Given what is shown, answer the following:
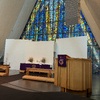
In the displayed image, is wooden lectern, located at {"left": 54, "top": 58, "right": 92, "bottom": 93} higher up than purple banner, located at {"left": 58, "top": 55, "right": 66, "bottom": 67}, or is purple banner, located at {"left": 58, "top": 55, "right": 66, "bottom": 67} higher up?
purple banner, located at {"left": 58, "top": 55, "right": 66, "bottom": 67}

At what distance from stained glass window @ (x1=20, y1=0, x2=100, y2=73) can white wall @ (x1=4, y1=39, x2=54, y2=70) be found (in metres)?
2.68

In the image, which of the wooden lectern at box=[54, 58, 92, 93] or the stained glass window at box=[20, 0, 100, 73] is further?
the stained glass window at box=[20, 0, 100, 73]

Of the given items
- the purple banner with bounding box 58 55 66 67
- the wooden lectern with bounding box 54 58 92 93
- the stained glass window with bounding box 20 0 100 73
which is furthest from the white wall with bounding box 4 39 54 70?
the wooden lectern with bounding box 54 58 92 93

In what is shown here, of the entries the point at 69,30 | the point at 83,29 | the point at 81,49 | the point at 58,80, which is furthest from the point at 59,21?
the point at 58,80

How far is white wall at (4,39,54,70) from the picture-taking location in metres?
10.4

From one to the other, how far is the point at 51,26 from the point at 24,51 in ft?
12.8

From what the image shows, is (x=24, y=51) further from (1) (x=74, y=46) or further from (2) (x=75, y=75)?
(2) (x=75, y=75)

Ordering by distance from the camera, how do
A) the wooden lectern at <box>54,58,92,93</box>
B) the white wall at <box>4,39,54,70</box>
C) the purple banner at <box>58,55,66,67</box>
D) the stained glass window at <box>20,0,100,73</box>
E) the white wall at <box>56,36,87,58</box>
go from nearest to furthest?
the wooden lectern at <box>54,58,92,93</box> < the purple banner at <box>58,55,66,67</box> < the white wall at <box>56,36,87,58</box> < the white wall at <box>4,39,54,70</box> < the stained glass window at <box>20,0,100,73</box>

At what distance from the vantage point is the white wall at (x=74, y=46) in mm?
8906

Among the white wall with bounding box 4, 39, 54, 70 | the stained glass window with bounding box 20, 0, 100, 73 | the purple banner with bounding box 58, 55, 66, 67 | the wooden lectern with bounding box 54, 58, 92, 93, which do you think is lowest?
the wooden lectern with bounding box 54, 58, 92, 93

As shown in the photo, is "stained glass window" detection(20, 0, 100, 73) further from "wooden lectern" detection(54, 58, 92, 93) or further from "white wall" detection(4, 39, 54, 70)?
"wooden lectern" detection(54, 58, 92, 93)

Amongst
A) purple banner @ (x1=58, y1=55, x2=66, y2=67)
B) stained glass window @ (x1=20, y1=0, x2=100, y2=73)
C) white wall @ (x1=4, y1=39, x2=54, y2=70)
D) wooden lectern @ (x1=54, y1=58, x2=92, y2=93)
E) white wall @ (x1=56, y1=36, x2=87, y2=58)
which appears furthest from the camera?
stained glass window @ (x1=20, y1=0, x2=100, y2=73)

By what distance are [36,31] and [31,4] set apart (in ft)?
8.30

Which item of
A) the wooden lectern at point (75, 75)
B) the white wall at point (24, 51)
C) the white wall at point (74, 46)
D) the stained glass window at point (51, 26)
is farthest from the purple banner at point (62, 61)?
the stained glass window at point (51, 26)
